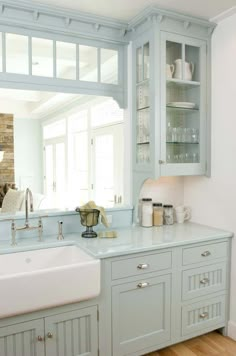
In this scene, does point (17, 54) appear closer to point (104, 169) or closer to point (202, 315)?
point (104, 169)

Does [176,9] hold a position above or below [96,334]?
above

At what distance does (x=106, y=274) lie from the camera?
6.64 ft

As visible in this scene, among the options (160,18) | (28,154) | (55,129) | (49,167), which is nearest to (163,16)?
(160,18)

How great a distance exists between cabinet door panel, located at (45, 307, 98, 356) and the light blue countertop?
0.38 m

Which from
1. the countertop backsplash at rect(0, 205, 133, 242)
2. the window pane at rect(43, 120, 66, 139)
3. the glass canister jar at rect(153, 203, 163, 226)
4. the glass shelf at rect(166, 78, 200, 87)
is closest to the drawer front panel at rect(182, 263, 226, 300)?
the glass canister jar at rect(153, 203, 163, 226)

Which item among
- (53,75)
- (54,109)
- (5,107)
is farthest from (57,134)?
(53,75)

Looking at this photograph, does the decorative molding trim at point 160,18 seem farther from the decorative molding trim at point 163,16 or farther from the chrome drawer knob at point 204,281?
the chrome drawer knob at point 204,281

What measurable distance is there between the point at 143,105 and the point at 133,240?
1.09 m

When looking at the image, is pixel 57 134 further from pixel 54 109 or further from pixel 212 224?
pixel 212 224

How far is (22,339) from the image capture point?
1.81 m

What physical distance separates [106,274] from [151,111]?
125cm

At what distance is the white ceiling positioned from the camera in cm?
227

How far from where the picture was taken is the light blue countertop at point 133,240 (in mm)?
2082

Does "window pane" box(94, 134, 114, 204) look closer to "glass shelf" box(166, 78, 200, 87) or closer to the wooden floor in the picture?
"glass shelf" box(166, 78, 200, 87)
